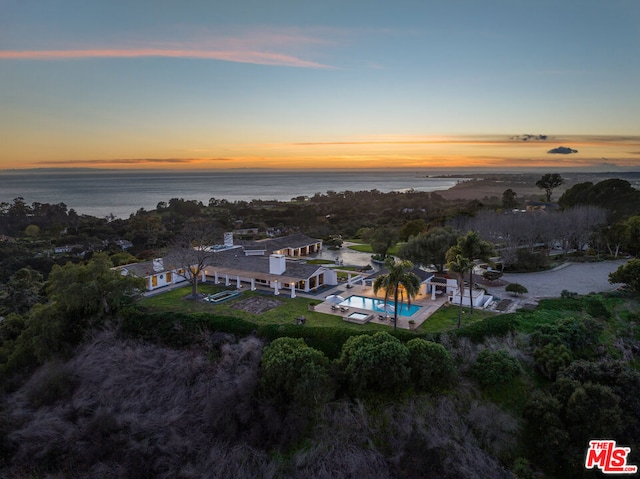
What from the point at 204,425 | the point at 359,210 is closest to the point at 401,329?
the point at 204,425

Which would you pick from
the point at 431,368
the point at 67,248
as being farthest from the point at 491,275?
the point at 67,248

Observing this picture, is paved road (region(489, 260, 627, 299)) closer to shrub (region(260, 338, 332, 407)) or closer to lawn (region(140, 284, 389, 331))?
lawn (region(140, 284, 389, 331))

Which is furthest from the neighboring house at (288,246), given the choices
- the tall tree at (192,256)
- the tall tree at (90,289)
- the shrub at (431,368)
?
the shrub at (431,368)

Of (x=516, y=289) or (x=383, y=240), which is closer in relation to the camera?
(x=516, y=289)

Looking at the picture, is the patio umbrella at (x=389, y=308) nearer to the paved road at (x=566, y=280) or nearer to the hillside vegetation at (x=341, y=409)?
the hillside vegetation at (x=341, y=409)

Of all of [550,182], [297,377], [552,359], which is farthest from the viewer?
[550,182]

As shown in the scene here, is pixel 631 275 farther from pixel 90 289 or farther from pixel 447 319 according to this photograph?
pixel 90 289
